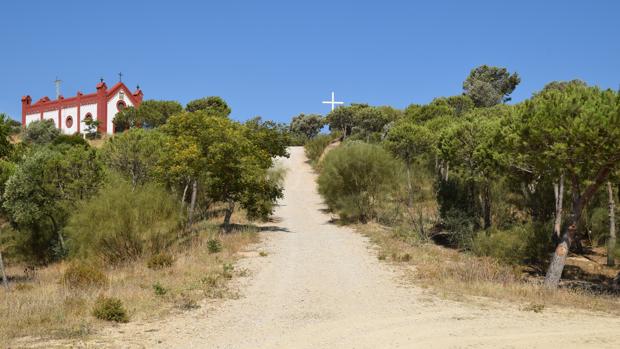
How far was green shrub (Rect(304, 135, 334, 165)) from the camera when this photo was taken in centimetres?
6869

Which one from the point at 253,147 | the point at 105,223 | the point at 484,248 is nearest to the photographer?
the point at 105,223

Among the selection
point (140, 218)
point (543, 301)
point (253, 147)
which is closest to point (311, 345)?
point (543, 301)

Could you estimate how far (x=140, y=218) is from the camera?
1992 centimetres

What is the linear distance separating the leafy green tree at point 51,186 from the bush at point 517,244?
17668 millimetres

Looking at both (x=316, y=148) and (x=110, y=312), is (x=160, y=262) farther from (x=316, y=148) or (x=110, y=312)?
(x=316, y=148)

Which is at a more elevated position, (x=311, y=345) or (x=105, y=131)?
(x=105, y=131)

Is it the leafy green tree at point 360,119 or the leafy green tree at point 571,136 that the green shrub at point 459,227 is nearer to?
the leafy green tree at point 571,136

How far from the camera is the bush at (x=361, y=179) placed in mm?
32000

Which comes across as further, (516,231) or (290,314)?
(516,231)

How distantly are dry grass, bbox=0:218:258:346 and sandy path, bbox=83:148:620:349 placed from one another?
67 cm

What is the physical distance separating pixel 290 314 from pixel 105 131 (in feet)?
224

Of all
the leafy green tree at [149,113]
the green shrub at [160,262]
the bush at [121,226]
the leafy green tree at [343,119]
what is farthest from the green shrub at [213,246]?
the leafy green tree at [343,119]

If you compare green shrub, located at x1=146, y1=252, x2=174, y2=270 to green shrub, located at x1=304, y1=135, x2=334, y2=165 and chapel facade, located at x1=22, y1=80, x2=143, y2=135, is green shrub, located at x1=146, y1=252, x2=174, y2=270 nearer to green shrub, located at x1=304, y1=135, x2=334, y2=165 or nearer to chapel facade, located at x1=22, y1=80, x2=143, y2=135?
green shrub, located at x1=304, y1=135, x2=334, y2=165

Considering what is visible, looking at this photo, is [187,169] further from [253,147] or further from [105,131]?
[105,131]
